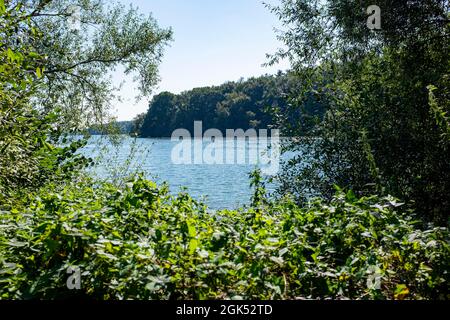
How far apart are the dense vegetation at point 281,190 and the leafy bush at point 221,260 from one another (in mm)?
15

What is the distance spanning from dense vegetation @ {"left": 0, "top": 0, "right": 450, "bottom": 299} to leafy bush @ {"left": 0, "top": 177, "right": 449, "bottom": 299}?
0.02 m

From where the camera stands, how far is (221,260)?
2.95m

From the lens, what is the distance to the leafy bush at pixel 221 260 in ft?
9.50

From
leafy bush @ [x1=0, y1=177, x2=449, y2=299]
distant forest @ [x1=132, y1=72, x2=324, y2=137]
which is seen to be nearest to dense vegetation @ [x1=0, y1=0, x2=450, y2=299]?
leafy bush @ [x1=0, y1=177, x2=449, y2=299]

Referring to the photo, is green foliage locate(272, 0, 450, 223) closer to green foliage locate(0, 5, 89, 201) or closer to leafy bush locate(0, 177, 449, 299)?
leafy bush locate(0, 177, 449, 299)

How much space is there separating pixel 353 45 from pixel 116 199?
8160 millimetres

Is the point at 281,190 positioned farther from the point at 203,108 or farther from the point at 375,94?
the point at 203,108

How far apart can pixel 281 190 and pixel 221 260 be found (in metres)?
8.10

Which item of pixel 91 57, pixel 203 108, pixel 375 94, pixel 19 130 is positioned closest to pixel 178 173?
pixel 91 57

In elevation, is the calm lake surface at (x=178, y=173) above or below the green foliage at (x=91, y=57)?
below

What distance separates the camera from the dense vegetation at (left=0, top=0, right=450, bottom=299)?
118 inches

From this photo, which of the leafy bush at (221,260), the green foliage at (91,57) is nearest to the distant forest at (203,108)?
the green foliage at (91,57)

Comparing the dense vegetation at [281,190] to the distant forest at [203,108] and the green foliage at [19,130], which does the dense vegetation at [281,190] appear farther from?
the distant forest at [203,108]
